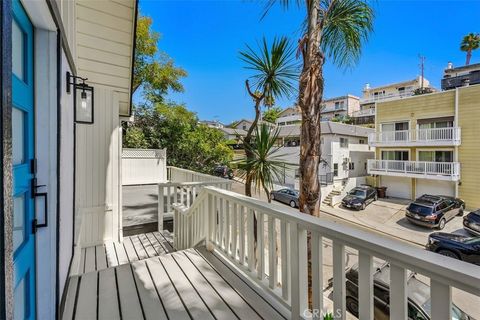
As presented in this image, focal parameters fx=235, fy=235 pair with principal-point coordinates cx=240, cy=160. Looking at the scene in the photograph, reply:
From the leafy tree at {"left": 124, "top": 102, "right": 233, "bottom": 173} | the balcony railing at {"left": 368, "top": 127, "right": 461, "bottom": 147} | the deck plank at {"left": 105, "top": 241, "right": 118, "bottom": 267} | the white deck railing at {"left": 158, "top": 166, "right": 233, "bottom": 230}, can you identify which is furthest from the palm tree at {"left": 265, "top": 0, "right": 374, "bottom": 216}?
the balcony railing at {"left": 368, "top": 127, "right": 461, "bottom": 147}

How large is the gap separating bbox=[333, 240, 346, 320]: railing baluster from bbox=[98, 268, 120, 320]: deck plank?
1538mm

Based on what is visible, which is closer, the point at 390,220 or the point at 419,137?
the point at 390,220

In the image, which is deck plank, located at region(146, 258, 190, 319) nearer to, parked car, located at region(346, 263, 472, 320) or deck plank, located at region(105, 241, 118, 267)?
deck plank, located at region(105, 241, 118, 267)

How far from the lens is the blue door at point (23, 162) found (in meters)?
1.04

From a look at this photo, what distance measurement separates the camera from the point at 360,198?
13695 mm

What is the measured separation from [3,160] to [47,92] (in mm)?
1183

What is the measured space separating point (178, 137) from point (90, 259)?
8188mm

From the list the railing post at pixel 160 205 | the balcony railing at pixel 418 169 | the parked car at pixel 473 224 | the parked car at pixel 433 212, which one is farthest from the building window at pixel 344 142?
the railing post at pixel 160 205

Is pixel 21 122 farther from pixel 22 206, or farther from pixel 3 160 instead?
pixel 3 160

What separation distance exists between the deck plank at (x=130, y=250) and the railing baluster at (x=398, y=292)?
10.8 ft

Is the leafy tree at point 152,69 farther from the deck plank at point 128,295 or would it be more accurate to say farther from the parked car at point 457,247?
the parked car at point 457,247

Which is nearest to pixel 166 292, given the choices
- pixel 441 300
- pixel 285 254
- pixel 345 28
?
pixel 285 254

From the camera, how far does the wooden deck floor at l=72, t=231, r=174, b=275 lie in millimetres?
3168

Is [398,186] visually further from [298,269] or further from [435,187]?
[298,269]
